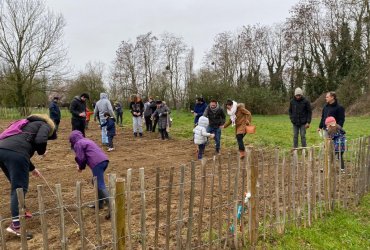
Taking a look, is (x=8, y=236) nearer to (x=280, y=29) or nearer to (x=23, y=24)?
(x=23, y=24)

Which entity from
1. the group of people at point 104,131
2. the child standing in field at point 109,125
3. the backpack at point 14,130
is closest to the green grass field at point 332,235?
the group of people at point 104,131

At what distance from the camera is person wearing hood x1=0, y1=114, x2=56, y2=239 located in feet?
12.5

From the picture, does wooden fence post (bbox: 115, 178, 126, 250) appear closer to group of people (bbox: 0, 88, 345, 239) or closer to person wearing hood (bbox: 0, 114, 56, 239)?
group of people (bbox: 0, 88, 345, 239)

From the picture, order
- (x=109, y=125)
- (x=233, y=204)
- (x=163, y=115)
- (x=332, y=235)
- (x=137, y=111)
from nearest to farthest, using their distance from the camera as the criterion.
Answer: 1. (x=233, y=204)
2. (x=332, y=235)
3. (x=109, y=125)
4. (x=163, y=115)
5. (x=137, y=111)

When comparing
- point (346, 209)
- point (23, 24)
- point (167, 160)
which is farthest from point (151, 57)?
point (346, 209)

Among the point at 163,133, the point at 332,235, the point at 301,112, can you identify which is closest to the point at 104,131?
→ the point at 163,133

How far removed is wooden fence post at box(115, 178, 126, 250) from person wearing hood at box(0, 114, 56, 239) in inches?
57.1

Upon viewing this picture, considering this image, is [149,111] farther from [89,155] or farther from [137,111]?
[89,155]

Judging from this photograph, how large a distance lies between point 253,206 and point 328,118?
3.68 metres

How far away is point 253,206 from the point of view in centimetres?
392

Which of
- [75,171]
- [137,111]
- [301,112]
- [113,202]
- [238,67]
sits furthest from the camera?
[238,67]

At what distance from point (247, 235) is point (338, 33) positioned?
33.9m

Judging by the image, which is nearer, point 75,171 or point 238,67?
point 75,171

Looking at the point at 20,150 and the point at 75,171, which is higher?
the point at 20,150
